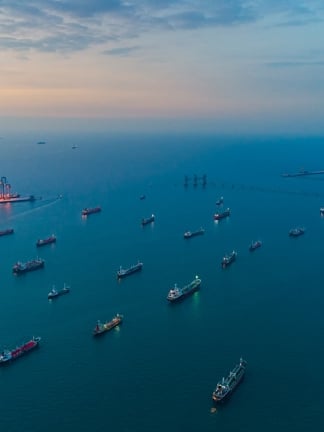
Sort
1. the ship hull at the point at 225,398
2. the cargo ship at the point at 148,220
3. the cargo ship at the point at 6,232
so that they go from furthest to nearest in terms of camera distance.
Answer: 1. the cargo ship at the point at 148,220
2. the cargo ship at the point at 6,232
3. the ship hull at the point at 225,398

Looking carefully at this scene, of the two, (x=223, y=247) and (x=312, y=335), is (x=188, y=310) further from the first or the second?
(x=223, y=247)

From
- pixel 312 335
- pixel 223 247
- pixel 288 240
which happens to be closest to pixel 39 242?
pixel 223 247

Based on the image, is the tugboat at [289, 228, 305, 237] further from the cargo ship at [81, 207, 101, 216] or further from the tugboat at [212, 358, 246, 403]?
the tugboat at [212, 358, 246, 403]

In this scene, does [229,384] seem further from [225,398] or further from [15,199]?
[15,199]

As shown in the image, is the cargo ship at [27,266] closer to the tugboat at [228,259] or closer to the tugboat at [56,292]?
the tugboat at [56,292]

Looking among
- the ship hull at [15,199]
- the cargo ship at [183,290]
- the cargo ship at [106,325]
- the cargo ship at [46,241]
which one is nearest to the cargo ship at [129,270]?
the cargo ship at [183,290]

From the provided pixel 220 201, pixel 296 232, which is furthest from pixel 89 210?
pixel 296 232

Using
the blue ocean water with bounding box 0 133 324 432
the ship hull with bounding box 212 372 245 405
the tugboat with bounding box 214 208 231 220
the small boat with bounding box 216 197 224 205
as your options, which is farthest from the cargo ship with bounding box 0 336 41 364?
the small boat with bounding box 216 197 224 205
